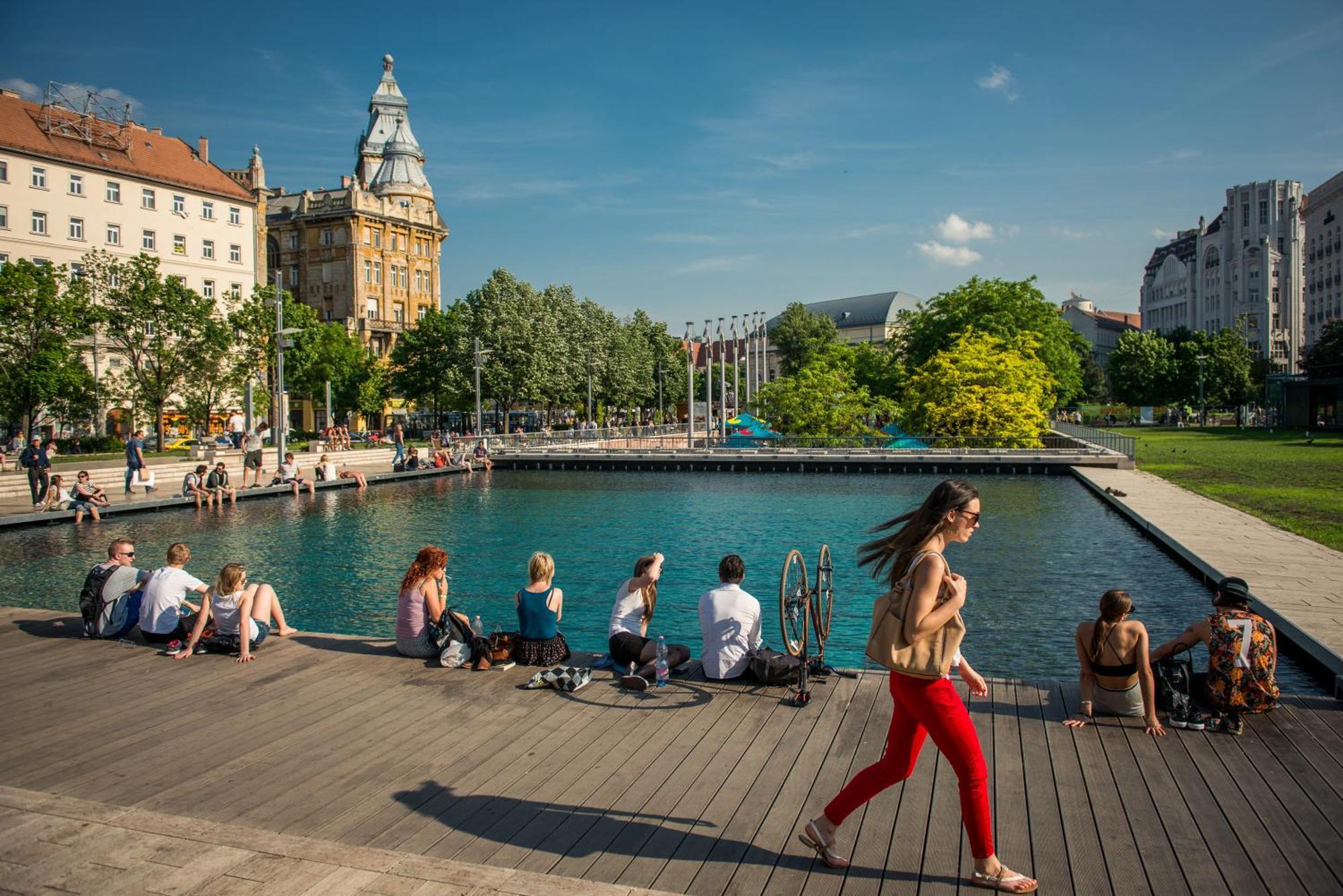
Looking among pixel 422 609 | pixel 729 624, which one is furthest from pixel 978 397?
pixel 422 609

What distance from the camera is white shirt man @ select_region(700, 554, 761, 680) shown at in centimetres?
880

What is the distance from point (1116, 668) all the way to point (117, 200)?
6994cm

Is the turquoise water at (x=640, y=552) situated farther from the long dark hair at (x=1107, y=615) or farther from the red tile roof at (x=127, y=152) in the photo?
the red tile roof at (x=127, y=152)

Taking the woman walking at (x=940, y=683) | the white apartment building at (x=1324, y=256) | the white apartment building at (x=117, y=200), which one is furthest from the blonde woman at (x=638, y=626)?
the white apartment building at (x=1324, y=256)

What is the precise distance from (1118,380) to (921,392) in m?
59.8

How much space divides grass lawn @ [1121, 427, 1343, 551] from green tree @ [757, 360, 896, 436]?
57.0 feet

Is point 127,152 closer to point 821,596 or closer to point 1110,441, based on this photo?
point 1110,441

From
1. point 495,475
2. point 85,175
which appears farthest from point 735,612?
point 85,175

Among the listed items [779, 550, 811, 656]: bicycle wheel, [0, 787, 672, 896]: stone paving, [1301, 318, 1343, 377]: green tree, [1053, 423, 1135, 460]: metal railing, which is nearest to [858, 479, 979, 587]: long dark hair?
[0, 787, 672, 896]: stone paving

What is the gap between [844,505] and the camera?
34719 mm

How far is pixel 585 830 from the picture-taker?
5.97m

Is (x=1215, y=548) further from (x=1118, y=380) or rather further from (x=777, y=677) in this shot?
(x=1118, y=380)

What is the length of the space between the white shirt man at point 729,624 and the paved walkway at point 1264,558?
535cm

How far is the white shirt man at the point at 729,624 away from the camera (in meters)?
8.80
